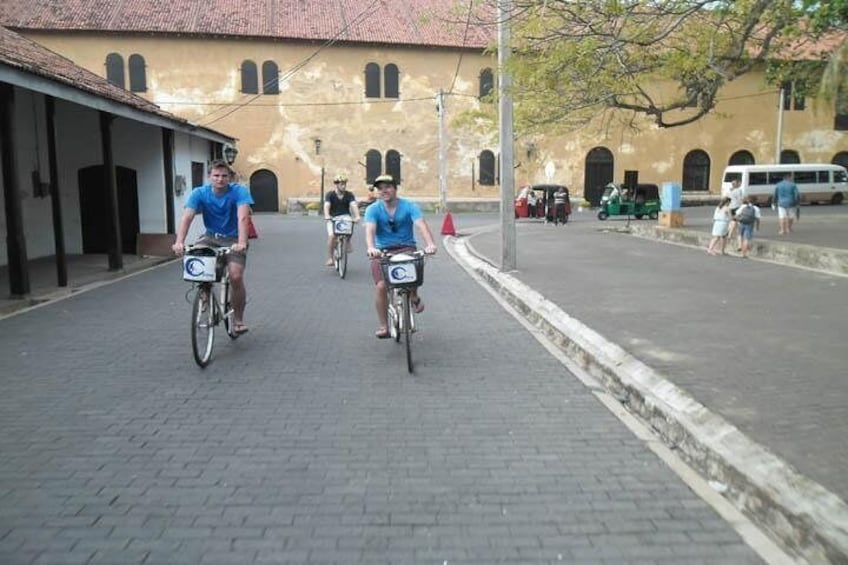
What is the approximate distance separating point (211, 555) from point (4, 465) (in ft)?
6.19

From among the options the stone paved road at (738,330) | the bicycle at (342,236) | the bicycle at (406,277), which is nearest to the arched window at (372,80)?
the stone paved road at (738,330)

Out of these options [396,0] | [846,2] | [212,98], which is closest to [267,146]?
[212,98]

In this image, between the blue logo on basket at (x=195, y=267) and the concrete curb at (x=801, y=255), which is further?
the concrete curb at (x=801, y=255)

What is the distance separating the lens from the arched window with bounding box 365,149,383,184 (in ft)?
140

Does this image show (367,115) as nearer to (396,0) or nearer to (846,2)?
(396,0)

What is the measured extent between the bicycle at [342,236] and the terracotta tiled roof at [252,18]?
26.6 metres

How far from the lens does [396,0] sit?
4381 cm

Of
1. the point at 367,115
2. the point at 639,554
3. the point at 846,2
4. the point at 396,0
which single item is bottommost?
the point at 639,554

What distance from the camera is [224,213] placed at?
7.39 metres

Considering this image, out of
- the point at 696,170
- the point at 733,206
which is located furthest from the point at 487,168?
the point at 733,206

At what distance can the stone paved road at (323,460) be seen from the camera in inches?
135

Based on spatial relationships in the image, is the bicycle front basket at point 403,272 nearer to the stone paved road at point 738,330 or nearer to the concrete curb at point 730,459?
the concrete curb at point 730,459

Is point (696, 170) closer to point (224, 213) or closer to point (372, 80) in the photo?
point (372, 80)

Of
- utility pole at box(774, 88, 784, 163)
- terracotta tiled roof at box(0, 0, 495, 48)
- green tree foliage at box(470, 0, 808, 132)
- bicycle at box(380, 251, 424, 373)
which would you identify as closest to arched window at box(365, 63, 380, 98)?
terracotta tiled roof at box(0, 0, 495, 48)
